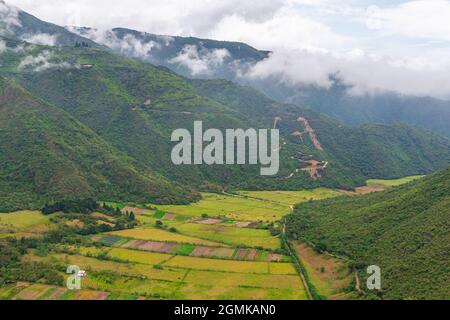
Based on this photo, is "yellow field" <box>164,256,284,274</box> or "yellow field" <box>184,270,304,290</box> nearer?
"yellow field" <box>184,270,304,290</box>

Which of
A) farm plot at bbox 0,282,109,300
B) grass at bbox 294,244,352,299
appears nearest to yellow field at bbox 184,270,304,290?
grass at bbox 294,244,352,299

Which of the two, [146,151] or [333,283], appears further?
[146,151]

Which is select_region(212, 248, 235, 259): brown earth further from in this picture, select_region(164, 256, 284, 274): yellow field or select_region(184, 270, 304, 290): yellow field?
select_region(184, 270, 304, 290): yellow field

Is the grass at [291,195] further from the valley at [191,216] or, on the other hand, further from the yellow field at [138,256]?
the yellow field at [138,256]

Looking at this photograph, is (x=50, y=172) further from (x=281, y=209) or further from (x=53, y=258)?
(x=281, y=209)

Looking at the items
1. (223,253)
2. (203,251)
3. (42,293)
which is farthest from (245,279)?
(42,293)

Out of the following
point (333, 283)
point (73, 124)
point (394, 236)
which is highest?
point (73, 124)

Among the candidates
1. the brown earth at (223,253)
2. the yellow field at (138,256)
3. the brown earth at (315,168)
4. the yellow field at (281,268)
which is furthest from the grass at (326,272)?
the brown earth at (315,168)
